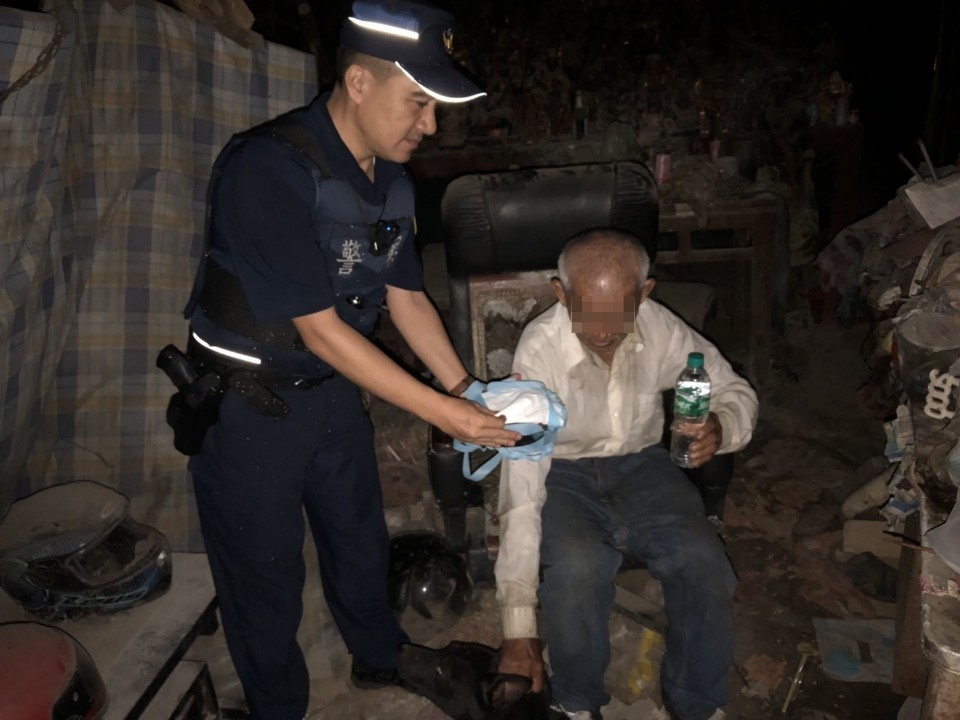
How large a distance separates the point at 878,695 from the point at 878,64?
6.10 meters

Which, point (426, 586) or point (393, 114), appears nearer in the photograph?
point (393, 114)

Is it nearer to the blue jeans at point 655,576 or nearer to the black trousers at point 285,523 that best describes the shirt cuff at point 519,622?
the blue jeans at point 655,576

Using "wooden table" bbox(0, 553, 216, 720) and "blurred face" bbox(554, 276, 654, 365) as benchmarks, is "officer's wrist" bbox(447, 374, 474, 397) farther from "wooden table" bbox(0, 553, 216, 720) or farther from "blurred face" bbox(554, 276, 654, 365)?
"wooden table" bbox(0, 553, 216, 720)

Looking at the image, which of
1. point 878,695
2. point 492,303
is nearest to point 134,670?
point 492,303

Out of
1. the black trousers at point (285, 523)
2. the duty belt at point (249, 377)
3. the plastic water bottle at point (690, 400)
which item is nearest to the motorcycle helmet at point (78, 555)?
the black trousers at point (285, 523)

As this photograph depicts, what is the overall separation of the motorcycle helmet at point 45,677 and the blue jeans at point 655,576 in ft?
4.06

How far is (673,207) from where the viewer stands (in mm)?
4703

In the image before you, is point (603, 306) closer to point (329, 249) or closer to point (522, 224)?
point (522, 224)

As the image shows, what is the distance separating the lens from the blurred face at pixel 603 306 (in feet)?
7.25

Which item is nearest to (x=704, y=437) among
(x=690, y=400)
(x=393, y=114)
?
(x=690, y=400)

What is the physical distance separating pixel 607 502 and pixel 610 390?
385 mm

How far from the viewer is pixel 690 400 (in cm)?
225

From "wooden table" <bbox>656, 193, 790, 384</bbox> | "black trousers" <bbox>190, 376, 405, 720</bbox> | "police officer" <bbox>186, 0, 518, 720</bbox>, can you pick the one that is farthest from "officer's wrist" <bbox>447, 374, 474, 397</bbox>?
"wooden table" <bbox>656, 193, 790, 384</bbox>

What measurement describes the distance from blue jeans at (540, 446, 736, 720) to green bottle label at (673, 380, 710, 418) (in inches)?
11.3
